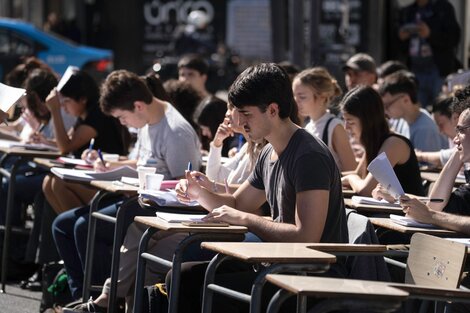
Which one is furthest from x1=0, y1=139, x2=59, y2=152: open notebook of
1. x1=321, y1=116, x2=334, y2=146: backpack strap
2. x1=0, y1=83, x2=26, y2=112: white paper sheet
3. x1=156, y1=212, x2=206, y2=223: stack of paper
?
x1=156, y1=212, x2=206, y2=223: stack of paper

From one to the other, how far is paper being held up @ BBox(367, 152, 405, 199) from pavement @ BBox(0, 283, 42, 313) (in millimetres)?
2835

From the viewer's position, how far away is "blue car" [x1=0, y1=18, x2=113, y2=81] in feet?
58.5

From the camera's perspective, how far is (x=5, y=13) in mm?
25391

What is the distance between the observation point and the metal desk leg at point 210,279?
4.59m

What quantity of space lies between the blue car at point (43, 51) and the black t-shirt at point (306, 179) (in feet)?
42.0

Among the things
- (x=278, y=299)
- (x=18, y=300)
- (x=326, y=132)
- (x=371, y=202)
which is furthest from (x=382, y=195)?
(x=18, y=300)

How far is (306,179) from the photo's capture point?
15.8 ft

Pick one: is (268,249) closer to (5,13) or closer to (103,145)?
(103,145)

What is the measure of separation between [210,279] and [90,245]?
80.7 inches

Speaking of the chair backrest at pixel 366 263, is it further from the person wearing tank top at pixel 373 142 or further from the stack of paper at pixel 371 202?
the person wearing tank top at pixel 373 142

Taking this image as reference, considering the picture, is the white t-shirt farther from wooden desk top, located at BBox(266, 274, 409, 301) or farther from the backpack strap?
wooden desk top, located at BBox(266, 274, 409, 301)

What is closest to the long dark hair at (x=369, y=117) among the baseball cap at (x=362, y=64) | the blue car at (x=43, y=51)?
the baseball cap at (x=362, y=64)

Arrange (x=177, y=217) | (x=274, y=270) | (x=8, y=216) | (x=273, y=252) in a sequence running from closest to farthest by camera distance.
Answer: (x=274, y=270) → (x=273, y=252) → (x=177, y=217) → (x=8, y=216)

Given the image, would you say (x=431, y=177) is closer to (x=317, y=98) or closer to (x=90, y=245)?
(x=317, y=98)
